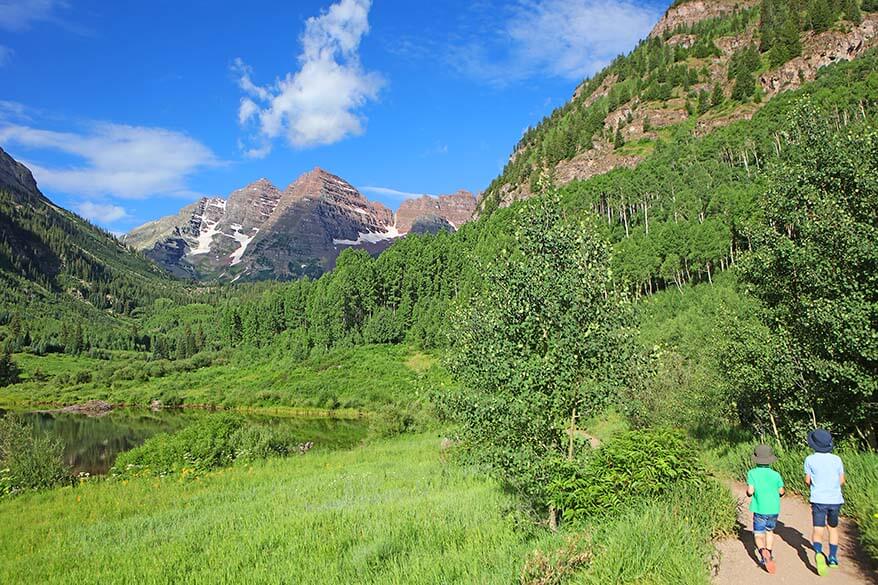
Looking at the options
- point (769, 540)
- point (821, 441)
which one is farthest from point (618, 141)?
point (769, 540)

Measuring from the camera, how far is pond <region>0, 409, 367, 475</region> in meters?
46.6

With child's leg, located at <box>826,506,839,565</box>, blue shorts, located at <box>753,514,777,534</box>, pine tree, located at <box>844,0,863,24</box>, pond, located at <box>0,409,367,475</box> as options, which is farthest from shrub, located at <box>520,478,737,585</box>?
pine tree, located at <box>844,0,863,24</box>

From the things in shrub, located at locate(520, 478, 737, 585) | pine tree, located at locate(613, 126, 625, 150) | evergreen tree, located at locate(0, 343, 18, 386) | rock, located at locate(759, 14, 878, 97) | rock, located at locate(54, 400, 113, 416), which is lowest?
rock, located at locate(54, 400, 113, 416)

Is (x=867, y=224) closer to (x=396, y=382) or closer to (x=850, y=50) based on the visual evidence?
(x=396, y=382)

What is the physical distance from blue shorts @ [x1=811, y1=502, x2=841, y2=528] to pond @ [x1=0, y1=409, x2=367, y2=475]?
41544 mm

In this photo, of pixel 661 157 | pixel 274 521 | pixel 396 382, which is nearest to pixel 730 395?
pixel 274 521

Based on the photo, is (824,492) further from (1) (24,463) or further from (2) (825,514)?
(1) (24,463)

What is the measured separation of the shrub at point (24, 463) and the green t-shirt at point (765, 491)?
34833mm

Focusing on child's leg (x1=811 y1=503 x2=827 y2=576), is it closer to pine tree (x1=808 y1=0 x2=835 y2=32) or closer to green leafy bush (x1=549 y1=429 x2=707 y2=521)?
green leafy bush (x1=549 y1=429 x2=707 y2=521)

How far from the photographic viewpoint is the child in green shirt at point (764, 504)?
28.3 ft

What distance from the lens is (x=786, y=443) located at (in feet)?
55.7

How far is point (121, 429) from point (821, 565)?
243 feet

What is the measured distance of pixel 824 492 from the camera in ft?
29.6

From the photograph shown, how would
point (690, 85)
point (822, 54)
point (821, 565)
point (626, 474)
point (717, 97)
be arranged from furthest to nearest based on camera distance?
point (690, 85) → point (717, 97) → point (822, 54) → point (626, 474) → point (821, 565)
